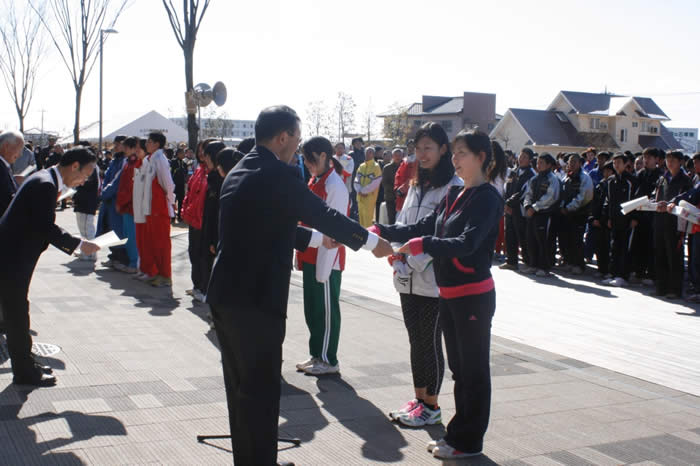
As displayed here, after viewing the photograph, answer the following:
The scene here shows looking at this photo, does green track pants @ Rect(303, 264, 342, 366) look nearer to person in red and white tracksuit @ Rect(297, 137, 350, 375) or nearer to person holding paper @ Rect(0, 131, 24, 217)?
person in red and white tracksuit @ Rect(297, 137, 350, 375)

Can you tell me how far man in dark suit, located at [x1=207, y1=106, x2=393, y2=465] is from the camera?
340 cm

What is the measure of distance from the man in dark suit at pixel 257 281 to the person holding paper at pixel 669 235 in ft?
25.1

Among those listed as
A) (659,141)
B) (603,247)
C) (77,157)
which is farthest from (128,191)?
(659,141)

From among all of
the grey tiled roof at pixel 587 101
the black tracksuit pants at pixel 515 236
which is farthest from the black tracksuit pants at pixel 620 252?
the grey tiled roof at pixel 587 101

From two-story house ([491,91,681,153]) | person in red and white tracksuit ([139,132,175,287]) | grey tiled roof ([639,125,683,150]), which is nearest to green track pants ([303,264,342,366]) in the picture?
person in red and white tracksuit ([139,132,175,287])

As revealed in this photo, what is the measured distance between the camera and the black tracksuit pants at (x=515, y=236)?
12.8 metres

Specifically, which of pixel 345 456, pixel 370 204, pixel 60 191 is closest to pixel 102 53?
pixel 370 204

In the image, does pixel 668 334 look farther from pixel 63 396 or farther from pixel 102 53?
pixel 102 53

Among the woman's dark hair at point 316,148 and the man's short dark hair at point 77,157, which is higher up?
the woman's dark hair at point 316,148

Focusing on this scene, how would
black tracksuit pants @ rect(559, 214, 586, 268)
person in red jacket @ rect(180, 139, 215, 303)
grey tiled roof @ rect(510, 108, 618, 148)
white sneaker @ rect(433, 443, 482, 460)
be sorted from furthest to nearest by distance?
1. grey tiled roof @ rect(510, 108, 618, 148)
2. black tracksuit pants @ rect(559, 214, 586, 268)
3. person in red jacket @ rect(180, 139, 215, 303)
4. white sneaker @ rect(433, 443, 482, 460)

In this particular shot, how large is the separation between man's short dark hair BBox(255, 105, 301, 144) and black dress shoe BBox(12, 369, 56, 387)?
291cm

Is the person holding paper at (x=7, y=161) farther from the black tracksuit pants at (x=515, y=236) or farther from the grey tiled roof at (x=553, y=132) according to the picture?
the grey tiled roof at (x=553, y=132)

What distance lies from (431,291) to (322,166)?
1660 millimetres

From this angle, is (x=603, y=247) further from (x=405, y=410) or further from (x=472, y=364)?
(x=472, y=364)
